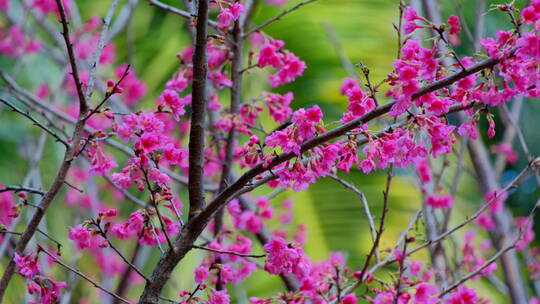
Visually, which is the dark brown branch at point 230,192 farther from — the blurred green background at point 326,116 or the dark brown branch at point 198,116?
the blurred green background at point 326,116

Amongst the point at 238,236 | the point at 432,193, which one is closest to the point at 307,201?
the point at 432,193

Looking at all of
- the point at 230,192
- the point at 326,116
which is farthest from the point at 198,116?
the point at 326,116

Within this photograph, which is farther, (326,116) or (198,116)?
(326,116)

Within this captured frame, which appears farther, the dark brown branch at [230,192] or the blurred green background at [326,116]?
the blurred green background at [326,116]

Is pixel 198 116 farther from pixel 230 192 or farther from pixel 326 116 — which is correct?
pixel 326 116

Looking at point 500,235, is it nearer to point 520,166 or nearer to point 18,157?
point 520,166

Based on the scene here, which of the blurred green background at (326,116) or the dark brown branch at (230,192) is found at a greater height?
the blurred green background at (326,116)

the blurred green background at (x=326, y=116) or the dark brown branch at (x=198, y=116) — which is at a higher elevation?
the blurred green background at (x=326, y=116)

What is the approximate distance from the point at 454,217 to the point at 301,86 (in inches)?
67.4

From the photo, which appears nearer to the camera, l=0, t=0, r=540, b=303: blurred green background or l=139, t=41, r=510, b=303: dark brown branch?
l=139, t=41, r=510, b=303: dark brown branch

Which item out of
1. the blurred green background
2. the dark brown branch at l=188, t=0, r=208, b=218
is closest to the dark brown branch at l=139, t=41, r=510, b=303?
the dark brown branch at l=188, t=0, r=208, b=218

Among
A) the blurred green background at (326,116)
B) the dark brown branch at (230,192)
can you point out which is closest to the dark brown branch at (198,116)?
the dark brown branch at (230,192)

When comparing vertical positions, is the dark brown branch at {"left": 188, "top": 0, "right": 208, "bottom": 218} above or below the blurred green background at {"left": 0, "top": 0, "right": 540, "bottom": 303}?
below

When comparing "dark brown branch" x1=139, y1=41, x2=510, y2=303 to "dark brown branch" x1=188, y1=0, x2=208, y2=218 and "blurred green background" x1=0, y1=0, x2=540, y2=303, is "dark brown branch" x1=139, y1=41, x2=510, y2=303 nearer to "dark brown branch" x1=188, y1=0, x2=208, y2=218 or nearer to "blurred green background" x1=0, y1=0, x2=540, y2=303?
"dark brown branch" x1=188, y1=0, x2=208, y2=218
